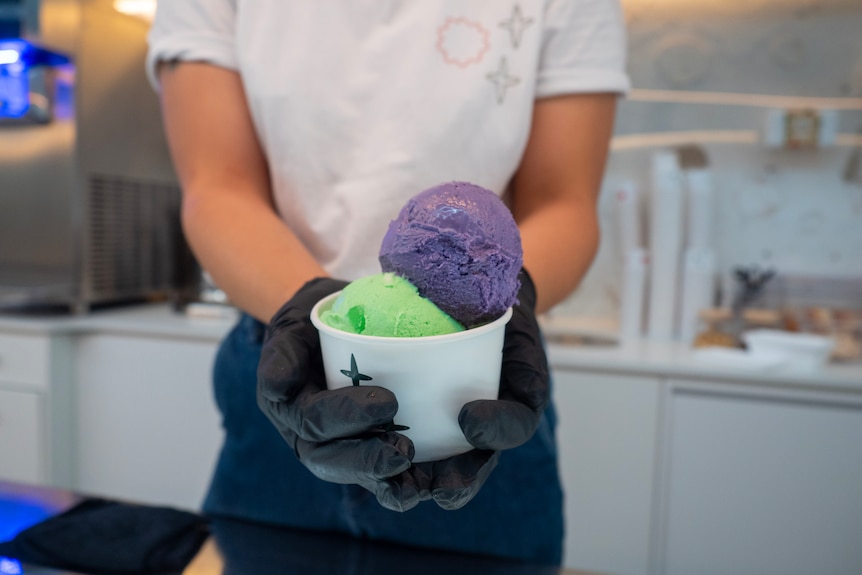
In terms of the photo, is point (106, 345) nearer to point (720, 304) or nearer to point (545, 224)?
point (545, 224)

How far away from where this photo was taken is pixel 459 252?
49cm

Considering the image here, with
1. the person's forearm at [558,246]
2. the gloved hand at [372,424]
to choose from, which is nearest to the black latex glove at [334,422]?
the gloved hand at [372,424]

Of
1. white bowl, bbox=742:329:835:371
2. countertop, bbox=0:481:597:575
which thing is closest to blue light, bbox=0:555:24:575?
countertop, bbox=0:481:597:575

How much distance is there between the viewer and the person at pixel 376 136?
31.4 inches

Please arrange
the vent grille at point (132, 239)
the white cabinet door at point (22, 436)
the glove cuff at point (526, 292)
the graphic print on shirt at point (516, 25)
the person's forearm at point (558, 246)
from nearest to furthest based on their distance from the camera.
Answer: the glove cuff at point (526, 292)
the person's forearm at point (558, 246)
the graphic print on shirt at point (516, 25)
the white cabinet door at point (22, 436)
the vent grille at point (132, 239)

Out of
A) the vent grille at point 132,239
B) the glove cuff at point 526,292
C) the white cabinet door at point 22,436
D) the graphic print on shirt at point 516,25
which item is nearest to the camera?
the glove cuff at point 526,292

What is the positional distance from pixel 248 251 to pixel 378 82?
274 mm

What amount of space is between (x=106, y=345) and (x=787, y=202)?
6.41ft

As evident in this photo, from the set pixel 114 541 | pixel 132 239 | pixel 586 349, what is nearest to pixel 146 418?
pixel 132 239

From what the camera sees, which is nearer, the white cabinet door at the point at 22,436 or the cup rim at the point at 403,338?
the cup rim at the point at 403,338

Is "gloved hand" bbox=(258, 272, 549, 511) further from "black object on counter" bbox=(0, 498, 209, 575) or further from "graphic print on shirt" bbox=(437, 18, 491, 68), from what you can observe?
"graphic print on shirt" bbox=(437, 18, 491, 68)

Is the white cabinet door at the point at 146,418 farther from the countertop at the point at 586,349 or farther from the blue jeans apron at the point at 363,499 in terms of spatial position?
the blue jeans apron at the point at 363,499

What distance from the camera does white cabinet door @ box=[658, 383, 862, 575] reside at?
58.0 inches

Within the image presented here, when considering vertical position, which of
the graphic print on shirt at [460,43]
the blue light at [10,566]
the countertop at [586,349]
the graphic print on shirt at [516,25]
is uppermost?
the graphic print on shirt at [516,25]
